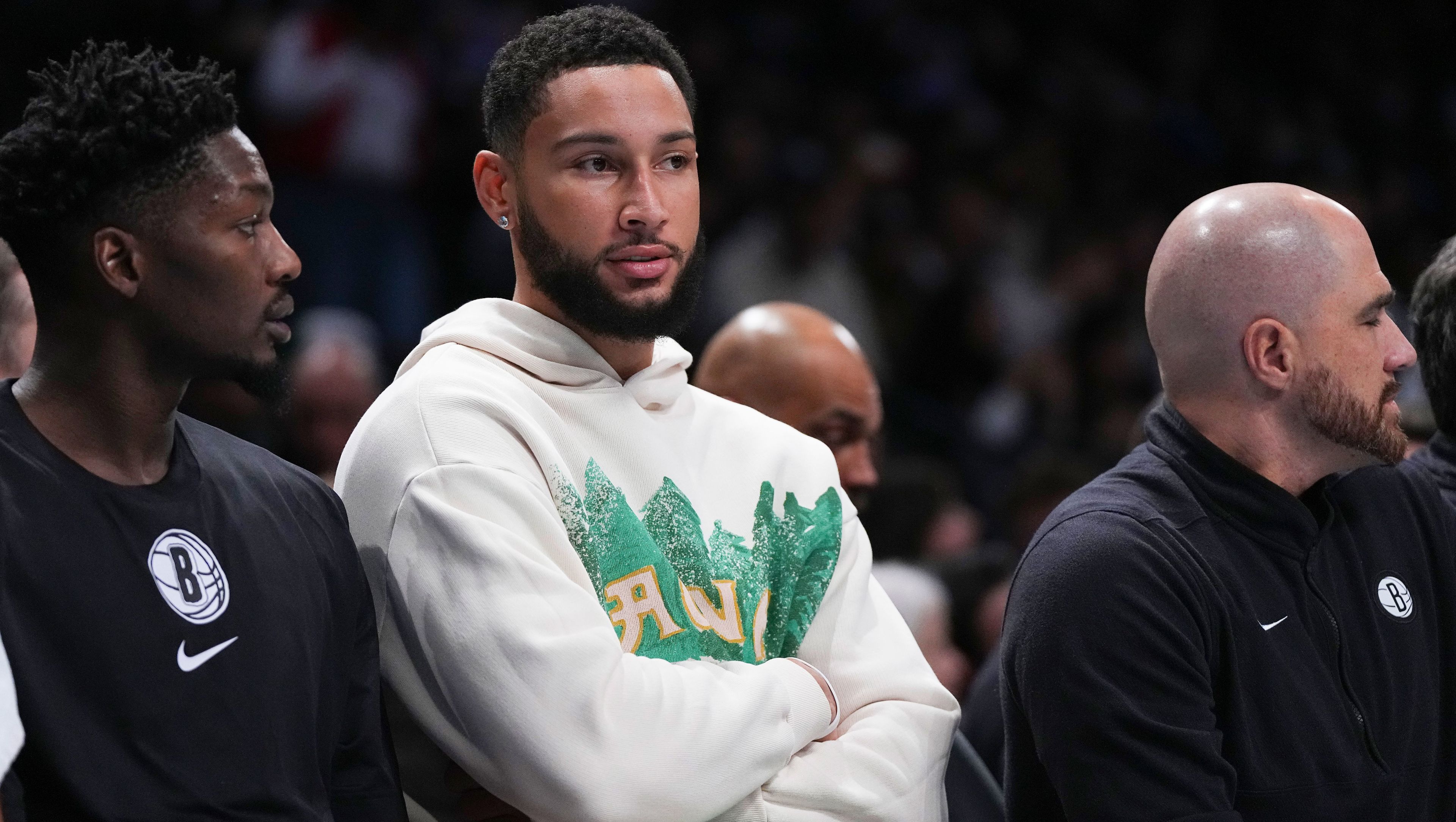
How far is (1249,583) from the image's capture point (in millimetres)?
2486

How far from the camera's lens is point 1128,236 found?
8.61 m

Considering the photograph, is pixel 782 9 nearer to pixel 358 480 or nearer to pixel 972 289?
pixel 972 289

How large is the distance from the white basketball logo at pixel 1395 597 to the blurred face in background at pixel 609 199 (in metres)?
1.26

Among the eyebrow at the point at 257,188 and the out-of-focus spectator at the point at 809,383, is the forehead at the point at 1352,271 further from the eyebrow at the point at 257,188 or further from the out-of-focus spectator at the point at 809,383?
the eyebrow at the point at 257,188

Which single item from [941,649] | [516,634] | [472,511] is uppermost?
[472,511]

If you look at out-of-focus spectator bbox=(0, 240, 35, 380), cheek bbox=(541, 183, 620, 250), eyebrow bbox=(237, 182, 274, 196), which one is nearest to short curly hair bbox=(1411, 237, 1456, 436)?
cheek bbox=(541, 183, 620, 250)

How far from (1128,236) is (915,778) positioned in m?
6.69

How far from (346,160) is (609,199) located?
445 centimetres

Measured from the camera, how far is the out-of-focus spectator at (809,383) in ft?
11.0

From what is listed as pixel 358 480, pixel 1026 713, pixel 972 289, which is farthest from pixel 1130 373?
pixel 358 480

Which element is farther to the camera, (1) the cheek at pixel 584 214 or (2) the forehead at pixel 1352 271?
(2) the forehead at pixel 1352 271

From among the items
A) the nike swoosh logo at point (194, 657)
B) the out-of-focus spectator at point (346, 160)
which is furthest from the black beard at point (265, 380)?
the out-of-focus spectator at point (346, 160)

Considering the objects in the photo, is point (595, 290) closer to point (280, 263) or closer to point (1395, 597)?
point (280, 263)

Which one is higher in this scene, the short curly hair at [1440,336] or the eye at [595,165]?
the eye at [595,165]
